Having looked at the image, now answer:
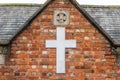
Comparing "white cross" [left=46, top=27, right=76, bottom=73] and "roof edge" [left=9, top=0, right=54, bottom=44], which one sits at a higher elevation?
"roof edge" [left=9, top=0, right=54, bottom=44]

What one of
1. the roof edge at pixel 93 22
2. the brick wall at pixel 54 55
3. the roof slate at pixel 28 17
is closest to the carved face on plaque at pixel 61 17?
the brick wall at pixel 54 55

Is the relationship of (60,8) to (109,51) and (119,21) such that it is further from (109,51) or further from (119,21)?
(119,21)

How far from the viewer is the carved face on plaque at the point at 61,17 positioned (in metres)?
10.0

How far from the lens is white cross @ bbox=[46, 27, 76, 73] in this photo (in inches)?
382

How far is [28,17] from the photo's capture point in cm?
1329

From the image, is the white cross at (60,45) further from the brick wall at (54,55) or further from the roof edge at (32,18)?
the roof edge at (32,18)

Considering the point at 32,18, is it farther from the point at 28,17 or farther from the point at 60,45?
the point at 28,17

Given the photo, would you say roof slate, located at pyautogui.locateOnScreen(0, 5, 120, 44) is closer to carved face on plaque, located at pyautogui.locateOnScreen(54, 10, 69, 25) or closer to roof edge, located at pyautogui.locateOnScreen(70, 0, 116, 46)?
roof edge, located at pyautogui.locateOnScreen(70, 0, 116, 46)

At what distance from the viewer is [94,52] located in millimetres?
9867

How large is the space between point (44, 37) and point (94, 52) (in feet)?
4.79

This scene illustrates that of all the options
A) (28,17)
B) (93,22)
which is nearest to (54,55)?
(93,22)

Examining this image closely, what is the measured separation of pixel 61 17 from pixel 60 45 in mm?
812

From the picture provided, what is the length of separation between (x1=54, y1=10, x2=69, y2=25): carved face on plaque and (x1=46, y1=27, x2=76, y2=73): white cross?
0.63ft

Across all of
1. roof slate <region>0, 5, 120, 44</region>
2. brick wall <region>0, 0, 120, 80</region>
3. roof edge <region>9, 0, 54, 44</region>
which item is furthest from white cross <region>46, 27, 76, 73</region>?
→ roof slate <region>0, 5, 120, 44</region>
